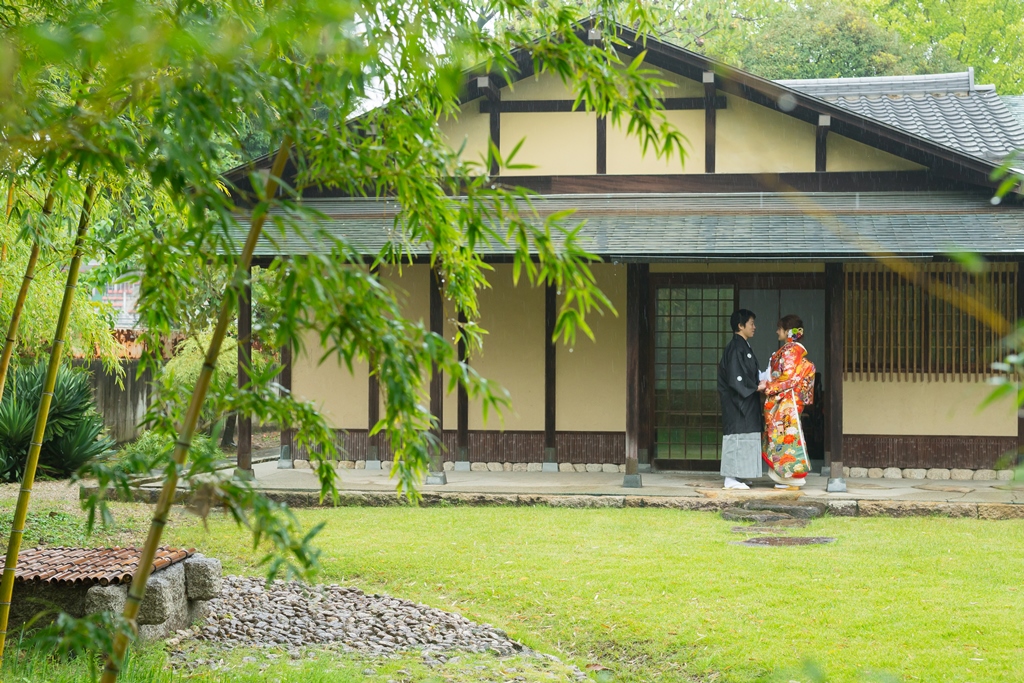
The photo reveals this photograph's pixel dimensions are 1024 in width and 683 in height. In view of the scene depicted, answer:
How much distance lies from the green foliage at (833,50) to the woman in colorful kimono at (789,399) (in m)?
17.0

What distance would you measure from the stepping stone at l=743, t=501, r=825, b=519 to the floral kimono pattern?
671 millimetres

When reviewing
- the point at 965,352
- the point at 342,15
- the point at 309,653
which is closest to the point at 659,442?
the point at 965,352

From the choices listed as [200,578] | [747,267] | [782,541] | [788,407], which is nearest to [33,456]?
[200,578]

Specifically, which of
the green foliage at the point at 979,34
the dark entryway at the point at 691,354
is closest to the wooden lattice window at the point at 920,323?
the dark entryway at the point at 691,354

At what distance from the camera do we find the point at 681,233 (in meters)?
10.6

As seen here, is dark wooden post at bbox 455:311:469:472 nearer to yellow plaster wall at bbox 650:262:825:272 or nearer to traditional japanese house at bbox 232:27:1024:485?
traditional japanese house at bbox 232:27:1024:485

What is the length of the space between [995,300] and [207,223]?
1008cm

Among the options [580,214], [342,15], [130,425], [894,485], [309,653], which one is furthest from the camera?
[130,425]

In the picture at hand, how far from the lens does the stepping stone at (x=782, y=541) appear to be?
26.9 feet

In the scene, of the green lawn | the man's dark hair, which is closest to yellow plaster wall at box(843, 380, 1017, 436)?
the man's dark hair

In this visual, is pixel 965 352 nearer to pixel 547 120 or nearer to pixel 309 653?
pixel 547 120

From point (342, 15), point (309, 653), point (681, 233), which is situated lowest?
point (309, 653)

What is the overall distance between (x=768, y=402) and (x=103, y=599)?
703 cm

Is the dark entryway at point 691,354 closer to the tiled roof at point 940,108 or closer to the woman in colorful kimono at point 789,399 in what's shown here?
the woman in colorful kimono at point 789,399
